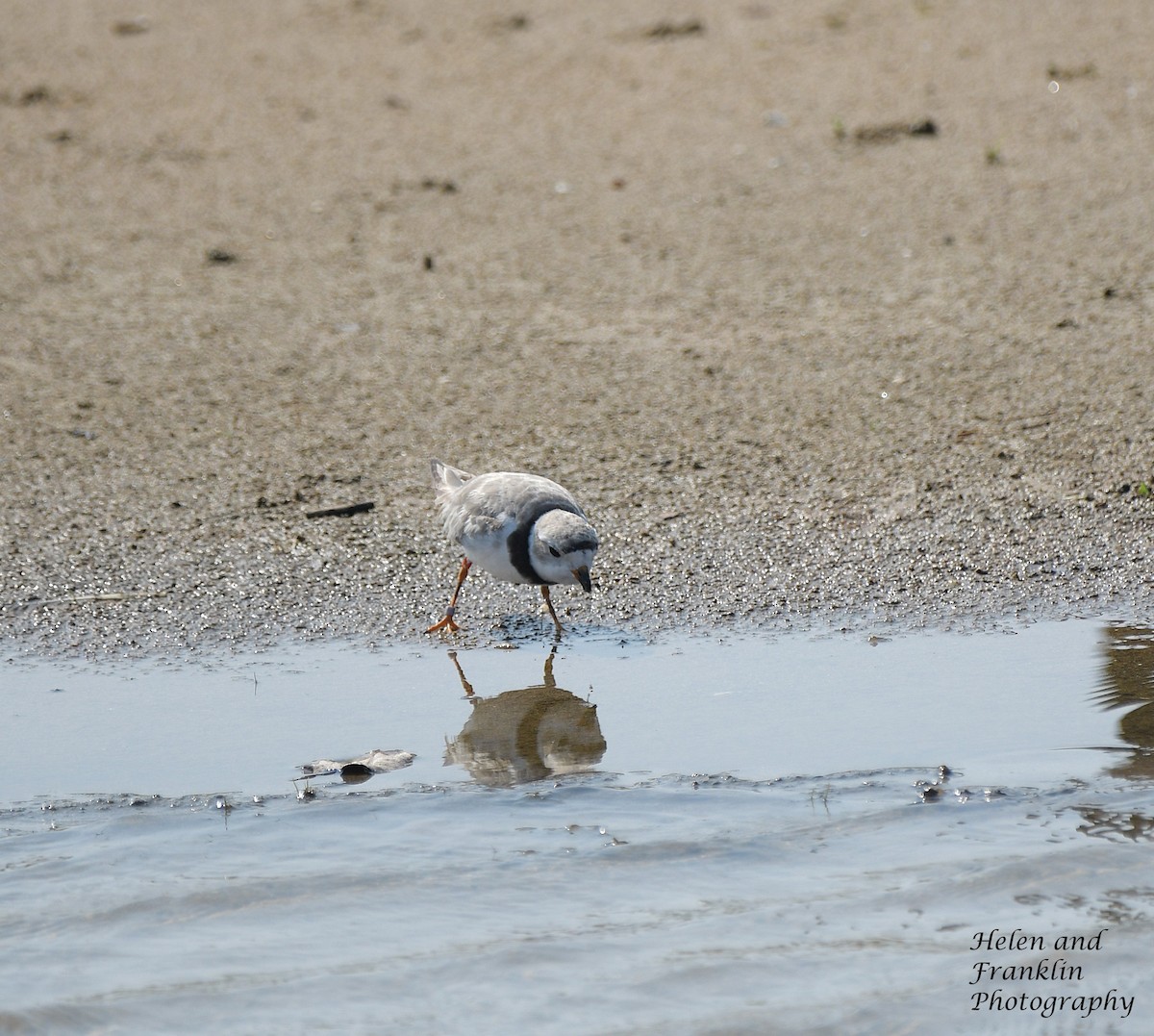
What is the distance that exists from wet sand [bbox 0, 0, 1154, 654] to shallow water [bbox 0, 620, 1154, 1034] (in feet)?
1.57

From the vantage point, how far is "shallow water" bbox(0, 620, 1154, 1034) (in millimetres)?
3963

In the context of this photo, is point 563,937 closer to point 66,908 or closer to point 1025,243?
point 66,908

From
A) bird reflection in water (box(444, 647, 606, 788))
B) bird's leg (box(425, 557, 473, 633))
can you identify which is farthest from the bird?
bird reflection in water (box(444, 647, 606, 788))

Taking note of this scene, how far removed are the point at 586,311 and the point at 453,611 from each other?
342 centimetres

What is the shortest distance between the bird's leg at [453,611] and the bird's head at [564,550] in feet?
1.41

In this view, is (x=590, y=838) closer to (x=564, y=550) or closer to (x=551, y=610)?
(x=564, y=550)

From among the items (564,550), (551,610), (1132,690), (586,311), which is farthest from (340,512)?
(1132,690)

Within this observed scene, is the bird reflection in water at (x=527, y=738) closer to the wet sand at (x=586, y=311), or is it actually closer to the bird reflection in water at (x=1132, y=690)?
the wet sand at (x=586, y=311)

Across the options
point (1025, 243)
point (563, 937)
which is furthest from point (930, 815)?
point (1025, 243)

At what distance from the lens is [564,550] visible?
222 inches

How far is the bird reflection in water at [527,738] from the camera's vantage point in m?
4.96

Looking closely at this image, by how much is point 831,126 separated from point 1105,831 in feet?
26.4

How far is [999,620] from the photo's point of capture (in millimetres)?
5801

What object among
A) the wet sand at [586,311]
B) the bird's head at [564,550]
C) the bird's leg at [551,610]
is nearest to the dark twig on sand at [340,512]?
the wet sand at [586,311]
